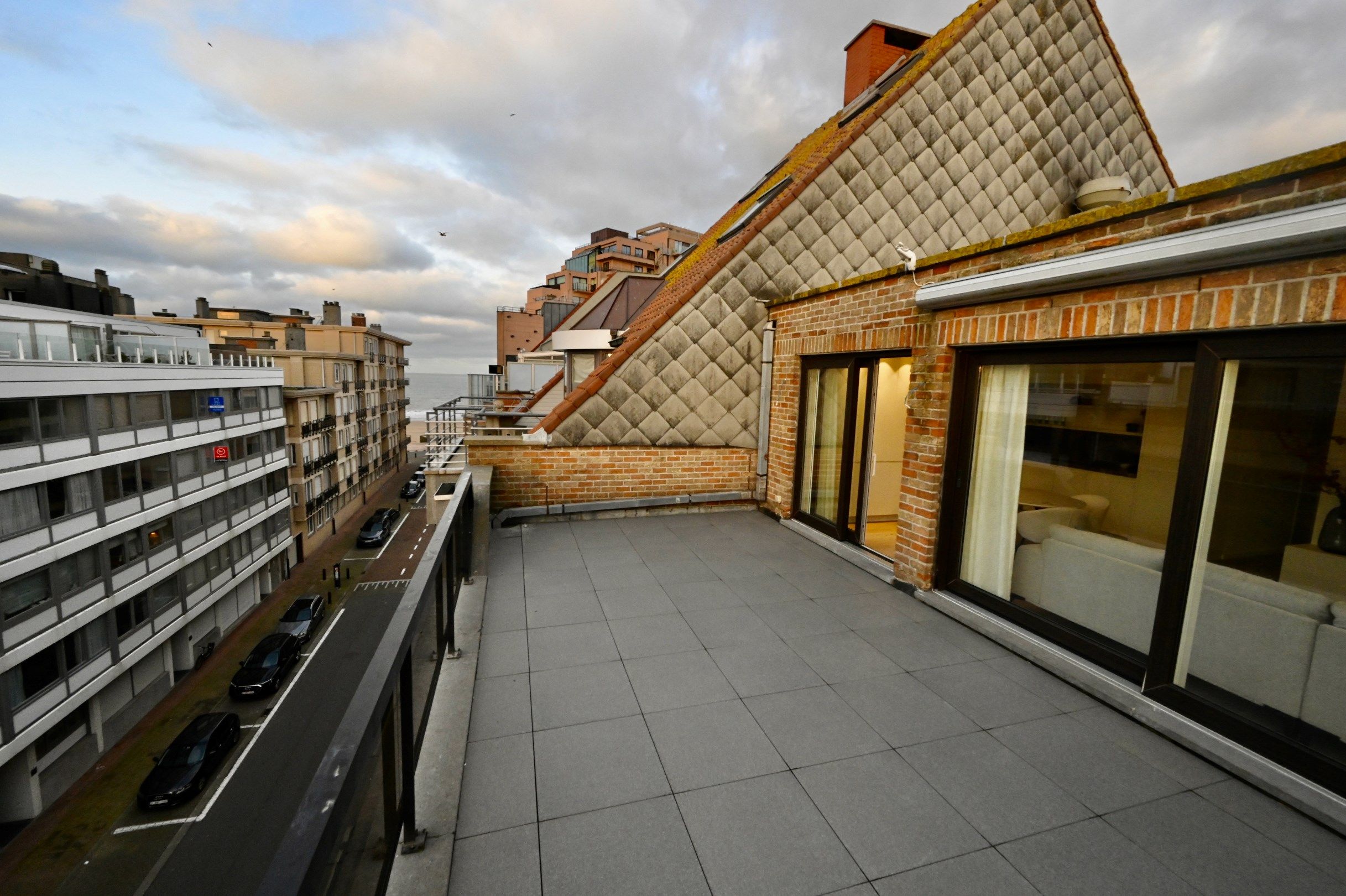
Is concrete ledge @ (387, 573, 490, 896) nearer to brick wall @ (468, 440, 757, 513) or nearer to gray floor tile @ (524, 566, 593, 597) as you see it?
gray floor tile @ (524, 566, 593, 597)

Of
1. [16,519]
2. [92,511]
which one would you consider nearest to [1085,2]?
[16,519]

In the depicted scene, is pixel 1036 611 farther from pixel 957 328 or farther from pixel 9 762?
pixel 9 762

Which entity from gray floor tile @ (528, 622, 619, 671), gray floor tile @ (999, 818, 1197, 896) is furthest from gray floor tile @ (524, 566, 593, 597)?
gray floor tile @ (999, 818, 1197, 896)

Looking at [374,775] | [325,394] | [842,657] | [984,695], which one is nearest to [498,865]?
[374,775]

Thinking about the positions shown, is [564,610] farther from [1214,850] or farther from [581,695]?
[1214,850]

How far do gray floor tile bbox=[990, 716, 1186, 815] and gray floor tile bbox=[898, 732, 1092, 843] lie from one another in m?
0.07

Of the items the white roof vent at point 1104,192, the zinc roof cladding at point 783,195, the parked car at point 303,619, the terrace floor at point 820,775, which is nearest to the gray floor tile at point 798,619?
the terrace floor at point 820,775

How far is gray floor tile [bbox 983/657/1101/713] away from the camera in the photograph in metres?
2.79

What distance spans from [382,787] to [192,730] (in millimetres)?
15947

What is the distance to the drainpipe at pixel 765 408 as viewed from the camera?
6324 millimetres

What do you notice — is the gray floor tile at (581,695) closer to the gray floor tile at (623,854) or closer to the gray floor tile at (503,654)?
the gray floor tile at (503,654)

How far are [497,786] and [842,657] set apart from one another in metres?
2.06

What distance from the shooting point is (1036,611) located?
332 cm

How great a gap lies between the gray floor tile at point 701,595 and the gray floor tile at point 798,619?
231 mm
